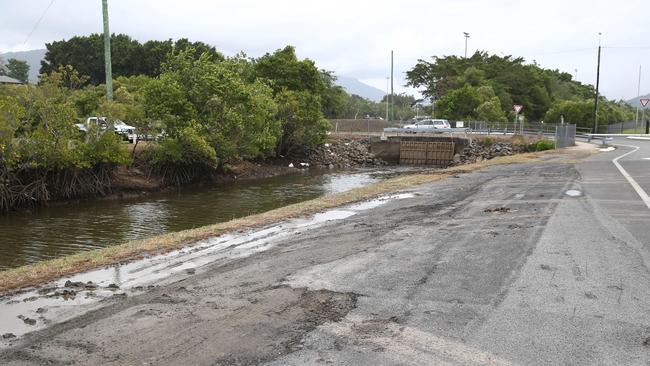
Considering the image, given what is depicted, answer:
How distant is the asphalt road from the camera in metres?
5.02

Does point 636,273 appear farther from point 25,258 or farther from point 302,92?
point 302,92

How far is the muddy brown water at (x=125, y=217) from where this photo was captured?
15188 mm

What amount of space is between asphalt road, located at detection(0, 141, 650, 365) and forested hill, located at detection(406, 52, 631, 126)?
61.1 metres

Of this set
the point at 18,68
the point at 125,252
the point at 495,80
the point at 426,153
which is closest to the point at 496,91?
the point at 495,80

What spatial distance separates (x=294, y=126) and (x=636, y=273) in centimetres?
4016

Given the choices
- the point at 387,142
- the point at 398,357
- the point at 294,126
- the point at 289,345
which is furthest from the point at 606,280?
the point at 387,142

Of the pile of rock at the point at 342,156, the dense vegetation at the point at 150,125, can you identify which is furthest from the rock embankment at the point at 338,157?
the dense vegetation at the point at 150,125

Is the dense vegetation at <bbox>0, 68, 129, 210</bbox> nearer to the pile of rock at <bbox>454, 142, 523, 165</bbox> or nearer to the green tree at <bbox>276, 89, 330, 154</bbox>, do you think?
the green tree at <bbox>276, 89, 330, 154</bbox>

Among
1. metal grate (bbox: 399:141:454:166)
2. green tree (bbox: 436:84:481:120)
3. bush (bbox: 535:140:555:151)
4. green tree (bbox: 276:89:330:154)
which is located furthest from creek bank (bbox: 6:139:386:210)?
green tree (bbox: 436:84:481:120)

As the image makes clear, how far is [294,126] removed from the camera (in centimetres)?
4634

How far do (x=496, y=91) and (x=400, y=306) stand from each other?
80.5 metres

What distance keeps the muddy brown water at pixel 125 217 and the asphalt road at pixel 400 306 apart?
7.99 meters

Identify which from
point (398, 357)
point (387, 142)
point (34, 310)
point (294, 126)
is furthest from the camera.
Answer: point (387, 142)

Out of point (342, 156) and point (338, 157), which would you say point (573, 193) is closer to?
point (338, 157)
